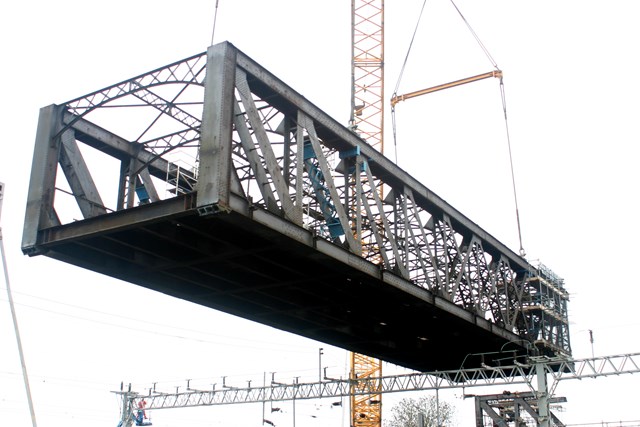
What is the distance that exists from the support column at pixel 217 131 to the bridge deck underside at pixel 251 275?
0.66 meters

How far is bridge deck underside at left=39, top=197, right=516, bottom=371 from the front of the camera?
24.0 m

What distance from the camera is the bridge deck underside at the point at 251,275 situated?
23953 millimetres

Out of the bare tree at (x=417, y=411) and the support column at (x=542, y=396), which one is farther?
Result: the bare tree at (x=417, y=411)

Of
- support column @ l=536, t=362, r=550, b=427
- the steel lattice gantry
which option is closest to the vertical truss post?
the steel lattice gantry

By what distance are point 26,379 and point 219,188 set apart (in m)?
8.05

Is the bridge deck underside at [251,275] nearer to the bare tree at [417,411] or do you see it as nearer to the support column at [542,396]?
the support column at [542,396]

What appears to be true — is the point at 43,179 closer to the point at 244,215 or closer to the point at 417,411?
the point at 244,215

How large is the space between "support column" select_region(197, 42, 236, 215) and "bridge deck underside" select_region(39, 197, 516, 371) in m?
0.66

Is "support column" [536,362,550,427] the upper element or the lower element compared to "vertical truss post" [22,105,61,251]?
lower

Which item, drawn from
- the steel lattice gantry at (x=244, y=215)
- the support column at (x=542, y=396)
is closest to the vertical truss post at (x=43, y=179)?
the steel lattice gantry at (x=244, y=215)

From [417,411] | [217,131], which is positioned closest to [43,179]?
[217,131]

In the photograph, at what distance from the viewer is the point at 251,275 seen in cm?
2892

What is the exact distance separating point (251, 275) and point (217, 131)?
8.45m

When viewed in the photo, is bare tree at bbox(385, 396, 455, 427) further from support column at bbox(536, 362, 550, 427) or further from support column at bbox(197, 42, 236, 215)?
support column at bbox(197, 42, 236, 215)
